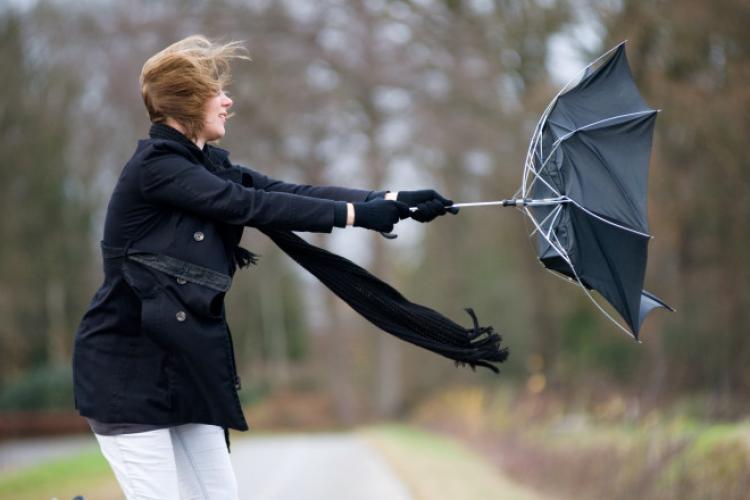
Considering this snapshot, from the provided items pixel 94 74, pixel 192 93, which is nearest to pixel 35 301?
pixel 94 74

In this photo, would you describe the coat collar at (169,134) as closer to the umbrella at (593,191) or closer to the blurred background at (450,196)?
the umbrella at (593,191)

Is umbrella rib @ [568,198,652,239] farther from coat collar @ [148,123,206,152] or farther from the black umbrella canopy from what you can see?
coat collar @ [148,123,206,152]

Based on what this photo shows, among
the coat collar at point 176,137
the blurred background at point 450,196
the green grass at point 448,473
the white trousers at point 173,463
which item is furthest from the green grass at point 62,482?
the coat collar at point 176,137

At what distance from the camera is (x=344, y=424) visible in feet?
126

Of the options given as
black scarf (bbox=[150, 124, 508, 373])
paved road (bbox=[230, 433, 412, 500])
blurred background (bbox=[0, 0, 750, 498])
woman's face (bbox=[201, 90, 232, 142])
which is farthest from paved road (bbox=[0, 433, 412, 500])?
woman's face (bbox=[201, 90, 232, 142])

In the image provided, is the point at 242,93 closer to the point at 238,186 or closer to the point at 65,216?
the point at 65,216

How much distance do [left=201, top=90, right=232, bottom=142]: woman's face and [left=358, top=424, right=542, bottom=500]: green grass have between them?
6929mm

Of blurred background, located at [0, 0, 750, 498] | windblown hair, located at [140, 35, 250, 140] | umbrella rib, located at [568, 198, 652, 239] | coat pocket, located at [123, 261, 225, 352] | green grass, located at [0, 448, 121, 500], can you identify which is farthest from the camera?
blurred background, located at [0, 0, 750, 498]

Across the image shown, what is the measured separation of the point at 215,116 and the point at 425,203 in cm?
87

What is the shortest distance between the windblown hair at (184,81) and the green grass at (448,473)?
705cm

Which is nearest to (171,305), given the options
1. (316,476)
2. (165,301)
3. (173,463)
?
(165,301)

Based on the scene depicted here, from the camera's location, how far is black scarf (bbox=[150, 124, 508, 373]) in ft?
13.6

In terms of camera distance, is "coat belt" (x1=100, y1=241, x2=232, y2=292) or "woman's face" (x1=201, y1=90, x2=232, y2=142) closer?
"coat belt" (x1=100, y1=241, x2=232, y2=292)

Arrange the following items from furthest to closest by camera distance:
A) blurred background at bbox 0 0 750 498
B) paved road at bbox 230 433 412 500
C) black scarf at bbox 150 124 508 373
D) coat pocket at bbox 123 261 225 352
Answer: blurred background at bbox 0 0 750 498 → paved road at bbox 230 433 412 500 → black scarf at bbox 150 124 508 373 → coat pocket at bbox 123 261 225 352
